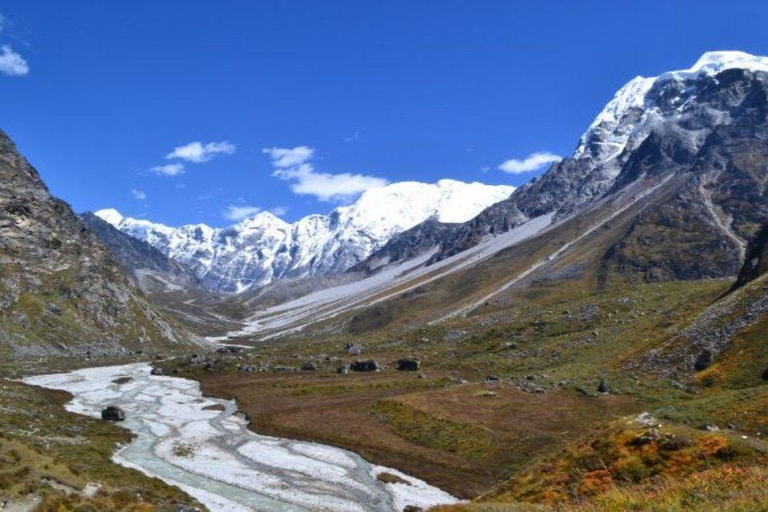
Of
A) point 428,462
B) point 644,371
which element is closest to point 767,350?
point 644,371

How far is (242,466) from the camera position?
62.8 m

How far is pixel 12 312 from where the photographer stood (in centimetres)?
16412

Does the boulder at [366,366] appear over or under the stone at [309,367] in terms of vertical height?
under

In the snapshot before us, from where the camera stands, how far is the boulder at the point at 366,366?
443 feet

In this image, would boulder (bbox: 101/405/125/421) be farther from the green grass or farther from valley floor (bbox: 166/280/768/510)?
the green grass

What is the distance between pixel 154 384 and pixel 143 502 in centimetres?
9503

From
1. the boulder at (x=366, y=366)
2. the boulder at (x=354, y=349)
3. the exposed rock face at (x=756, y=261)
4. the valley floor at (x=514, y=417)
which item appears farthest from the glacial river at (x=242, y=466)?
the exposed rock face at (x=756, y=261)

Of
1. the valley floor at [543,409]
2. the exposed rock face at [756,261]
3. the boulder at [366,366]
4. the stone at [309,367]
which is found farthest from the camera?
the stone at [309,367]

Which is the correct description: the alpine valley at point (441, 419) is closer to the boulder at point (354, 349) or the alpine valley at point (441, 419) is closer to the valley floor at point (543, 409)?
the valley floor at point (543, 409)

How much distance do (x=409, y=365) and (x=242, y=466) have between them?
71.7 meters

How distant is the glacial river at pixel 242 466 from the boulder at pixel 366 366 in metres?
40.4

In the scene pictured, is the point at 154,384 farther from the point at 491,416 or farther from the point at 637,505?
the point at 637,505

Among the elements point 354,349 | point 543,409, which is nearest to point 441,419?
point 543,409

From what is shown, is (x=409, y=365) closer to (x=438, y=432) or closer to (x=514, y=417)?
(x=514, y=417)
